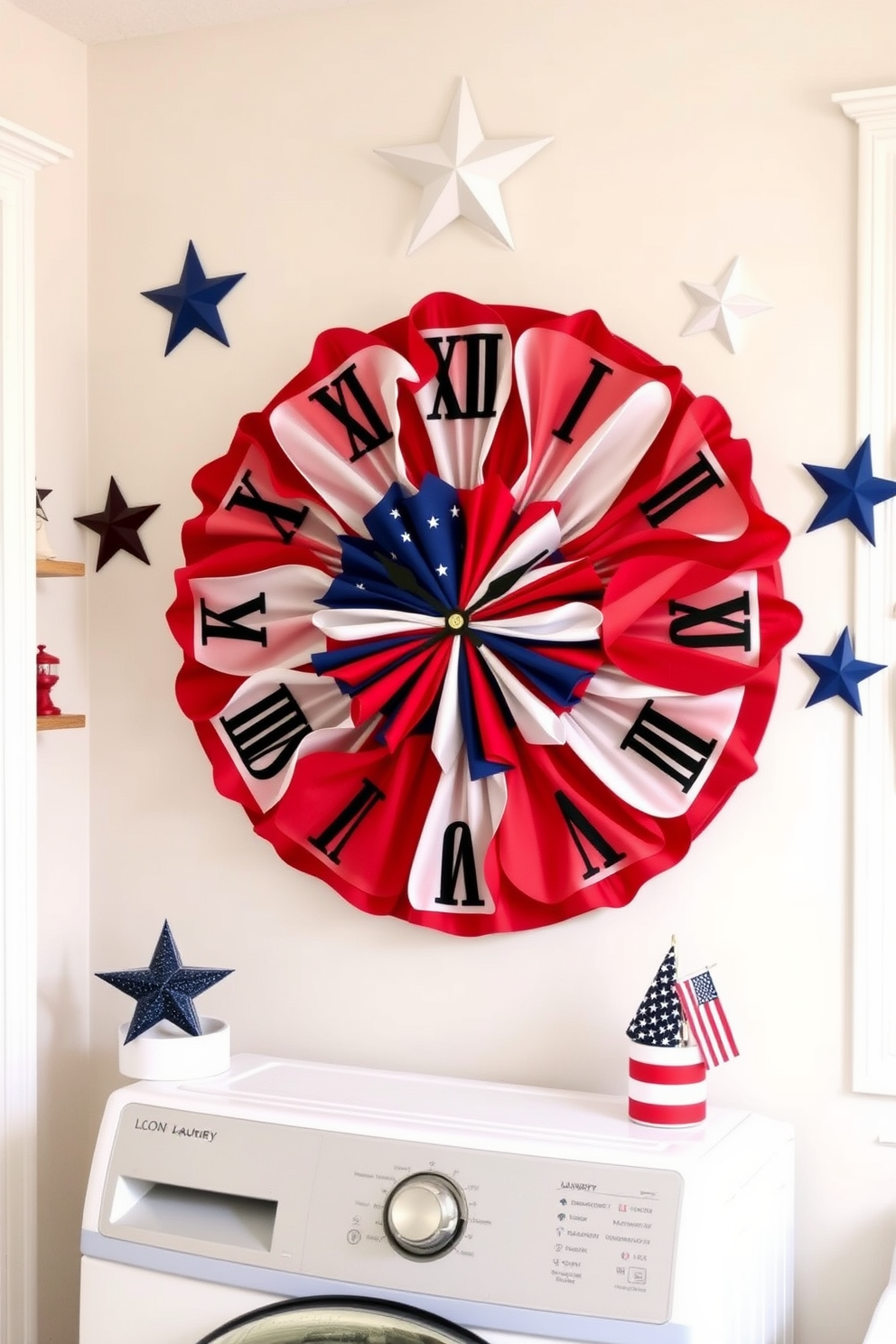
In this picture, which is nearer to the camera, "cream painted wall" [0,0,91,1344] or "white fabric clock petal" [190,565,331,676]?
"white fabric clock petal" [190,565,331,676]

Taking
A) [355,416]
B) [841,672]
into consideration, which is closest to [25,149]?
[355,416]

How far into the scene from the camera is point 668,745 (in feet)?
6.00

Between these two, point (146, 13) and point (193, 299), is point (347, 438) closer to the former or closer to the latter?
point (193, 299)

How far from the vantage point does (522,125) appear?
1.97 metres

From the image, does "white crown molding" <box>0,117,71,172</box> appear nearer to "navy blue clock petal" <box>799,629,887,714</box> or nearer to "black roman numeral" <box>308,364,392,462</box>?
"black roman numeral" <box>308,364,392,462</box>

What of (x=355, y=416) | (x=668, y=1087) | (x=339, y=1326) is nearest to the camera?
(x=339, y=1326)

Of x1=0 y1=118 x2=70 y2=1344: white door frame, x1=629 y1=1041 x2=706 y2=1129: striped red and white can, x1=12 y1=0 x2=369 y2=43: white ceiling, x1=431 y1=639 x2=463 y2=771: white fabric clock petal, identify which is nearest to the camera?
x1=629 y1=1041 x2=706 y2=1129: striped red and white can

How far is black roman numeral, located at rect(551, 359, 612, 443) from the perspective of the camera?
1854 millimetres

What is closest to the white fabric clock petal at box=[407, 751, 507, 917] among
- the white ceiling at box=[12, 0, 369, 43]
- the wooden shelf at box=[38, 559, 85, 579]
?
the wooden shelf at box=[38, 559, 85, 579]

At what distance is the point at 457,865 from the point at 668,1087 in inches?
17.7

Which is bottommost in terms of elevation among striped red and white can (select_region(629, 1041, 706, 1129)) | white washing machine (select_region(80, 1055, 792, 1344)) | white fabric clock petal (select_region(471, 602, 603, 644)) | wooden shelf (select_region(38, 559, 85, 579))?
white washing machine (select_region(80, 1055, 792, 1344))

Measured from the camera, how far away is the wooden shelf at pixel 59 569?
1.96 meters

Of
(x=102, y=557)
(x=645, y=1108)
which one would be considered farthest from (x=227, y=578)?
(x=645, y=1108)

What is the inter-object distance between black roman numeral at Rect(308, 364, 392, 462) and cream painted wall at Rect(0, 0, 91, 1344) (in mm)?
533
